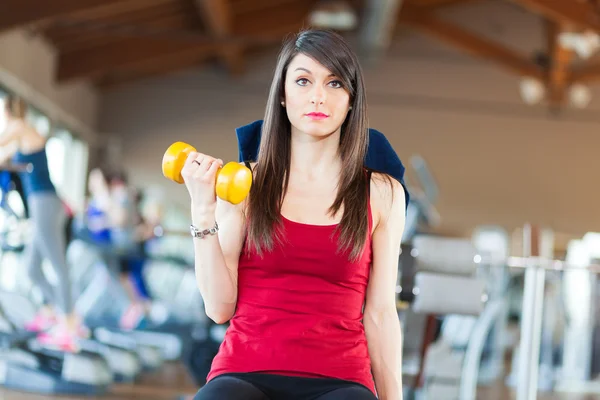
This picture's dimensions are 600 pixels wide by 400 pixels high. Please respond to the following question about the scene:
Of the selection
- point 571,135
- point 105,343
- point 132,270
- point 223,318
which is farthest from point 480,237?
point 223,318

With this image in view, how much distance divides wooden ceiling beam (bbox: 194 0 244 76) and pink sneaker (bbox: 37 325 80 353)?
19.0ft

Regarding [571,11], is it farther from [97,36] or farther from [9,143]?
[9,143]

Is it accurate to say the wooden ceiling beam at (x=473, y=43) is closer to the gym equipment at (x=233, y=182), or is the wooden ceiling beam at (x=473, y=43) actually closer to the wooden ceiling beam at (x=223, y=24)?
the wooden ceiling beam at (x=223, y=24)

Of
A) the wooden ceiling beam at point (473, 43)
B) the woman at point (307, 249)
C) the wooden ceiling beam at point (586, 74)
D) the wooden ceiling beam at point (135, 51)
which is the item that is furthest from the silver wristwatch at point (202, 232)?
the wooden ceiling beam at point (586, 74)

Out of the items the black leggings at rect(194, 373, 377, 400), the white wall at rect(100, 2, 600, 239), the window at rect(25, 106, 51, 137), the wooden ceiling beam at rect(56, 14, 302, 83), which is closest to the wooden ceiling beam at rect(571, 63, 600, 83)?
the white wall at rect(100, 2, 600, 239)

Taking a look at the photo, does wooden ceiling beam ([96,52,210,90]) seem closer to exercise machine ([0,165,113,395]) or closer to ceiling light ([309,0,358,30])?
ceiling light ([309,0,358,30])

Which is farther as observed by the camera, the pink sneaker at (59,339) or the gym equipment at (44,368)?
the pink sneaker at (59,339)

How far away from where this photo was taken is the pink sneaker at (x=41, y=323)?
5.03 meters

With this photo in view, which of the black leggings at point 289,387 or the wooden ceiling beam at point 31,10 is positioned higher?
the wooden ceiling beam at point 31,10

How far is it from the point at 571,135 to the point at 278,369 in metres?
13.3

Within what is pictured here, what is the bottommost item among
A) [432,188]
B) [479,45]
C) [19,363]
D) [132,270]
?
[19,363]

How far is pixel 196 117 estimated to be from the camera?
14.0 m

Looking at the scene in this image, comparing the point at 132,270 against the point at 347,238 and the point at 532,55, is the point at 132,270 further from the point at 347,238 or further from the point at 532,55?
the point at 532,55

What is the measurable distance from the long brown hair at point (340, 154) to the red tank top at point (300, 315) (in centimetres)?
3
